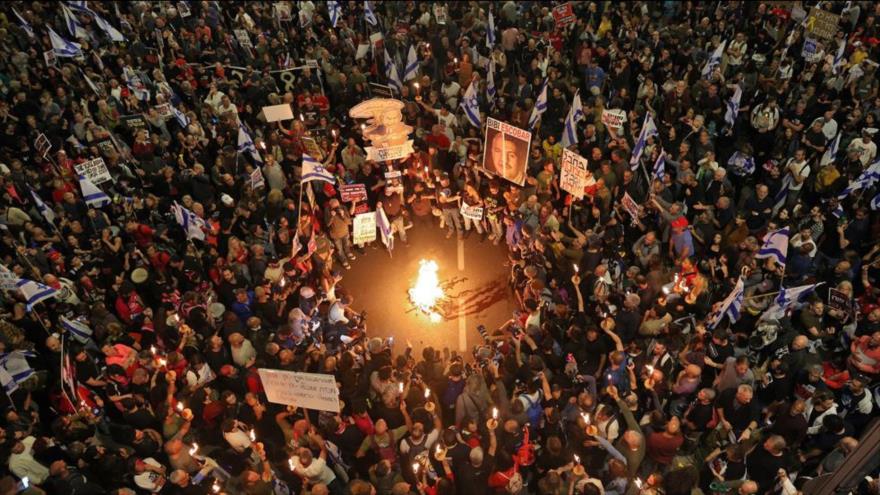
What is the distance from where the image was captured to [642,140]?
10461 millimetres

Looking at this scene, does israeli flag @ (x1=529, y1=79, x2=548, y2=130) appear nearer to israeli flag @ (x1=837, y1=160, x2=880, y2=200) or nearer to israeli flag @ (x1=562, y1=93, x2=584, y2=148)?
israeli flag @ (x1=562, y1=93, x2=584, y2=148)

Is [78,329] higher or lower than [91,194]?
lower

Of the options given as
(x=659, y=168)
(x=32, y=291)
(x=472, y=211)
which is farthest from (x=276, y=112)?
(x=659, y=168)

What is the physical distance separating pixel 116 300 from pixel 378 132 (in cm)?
572

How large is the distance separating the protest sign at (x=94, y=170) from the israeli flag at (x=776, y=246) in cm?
1229

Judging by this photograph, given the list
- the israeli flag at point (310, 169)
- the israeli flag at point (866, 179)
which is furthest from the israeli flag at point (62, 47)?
the israeli flag at point (866, 179)

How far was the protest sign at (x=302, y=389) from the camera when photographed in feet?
23.0

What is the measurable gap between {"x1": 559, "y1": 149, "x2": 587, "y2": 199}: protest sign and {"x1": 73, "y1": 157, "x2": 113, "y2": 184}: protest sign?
9.29 meters

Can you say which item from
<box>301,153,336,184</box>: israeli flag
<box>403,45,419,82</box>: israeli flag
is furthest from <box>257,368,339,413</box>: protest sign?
<box>403,45,419,82</box>: israeli flag

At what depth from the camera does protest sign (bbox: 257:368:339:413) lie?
275 inches

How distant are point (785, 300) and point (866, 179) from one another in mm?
3911

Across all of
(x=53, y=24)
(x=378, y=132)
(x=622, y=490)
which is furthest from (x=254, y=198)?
(x=53, y=24)

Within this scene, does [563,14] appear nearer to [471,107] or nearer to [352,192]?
[471,107]

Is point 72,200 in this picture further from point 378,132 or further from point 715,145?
point 715,145
